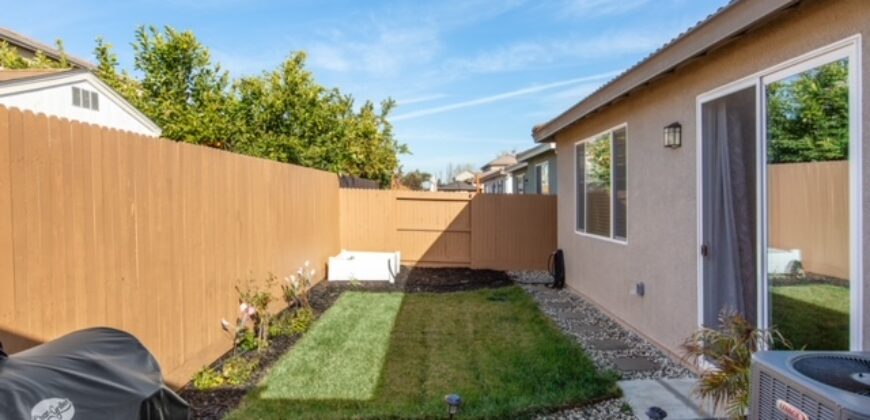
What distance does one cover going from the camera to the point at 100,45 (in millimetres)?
13031

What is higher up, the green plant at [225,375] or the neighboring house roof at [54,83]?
the neighboring house roof at [54,83]

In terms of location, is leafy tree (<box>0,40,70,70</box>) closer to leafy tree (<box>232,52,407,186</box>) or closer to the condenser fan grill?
leafy tree (<box>232,52,407,186</box>)

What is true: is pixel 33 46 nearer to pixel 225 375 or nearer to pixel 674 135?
pixel 225 375

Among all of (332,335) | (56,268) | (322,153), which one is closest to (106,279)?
(56,268)

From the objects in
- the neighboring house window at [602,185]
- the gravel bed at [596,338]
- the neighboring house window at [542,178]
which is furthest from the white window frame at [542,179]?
the neighboring house window at [602,185]

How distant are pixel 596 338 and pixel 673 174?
2012 mm

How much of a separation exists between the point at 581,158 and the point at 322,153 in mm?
6959

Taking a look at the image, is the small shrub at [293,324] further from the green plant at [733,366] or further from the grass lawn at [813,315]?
the grass lawn at [813,315]

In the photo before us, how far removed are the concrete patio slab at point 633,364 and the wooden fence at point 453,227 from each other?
6320mm

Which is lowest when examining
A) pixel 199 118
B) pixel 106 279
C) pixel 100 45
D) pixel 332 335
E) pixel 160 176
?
pixel 332 335

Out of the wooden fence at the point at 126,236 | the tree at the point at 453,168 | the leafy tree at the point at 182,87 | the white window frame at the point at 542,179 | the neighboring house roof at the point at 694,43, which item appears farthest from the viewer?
the tree at the point at 453,168

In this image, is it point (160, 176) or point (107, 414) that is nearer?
point (107, 414)

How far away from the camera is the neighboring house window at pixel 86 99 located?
35.0 ft

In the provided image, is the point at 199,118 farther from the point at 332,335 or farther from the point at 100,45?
the point at 332,335
